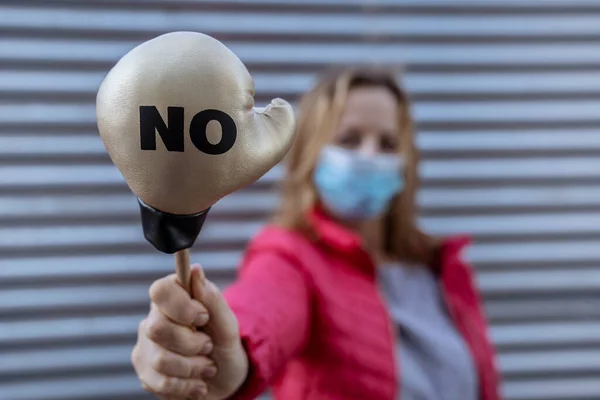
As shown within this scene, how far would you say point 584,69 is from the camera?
2.51m

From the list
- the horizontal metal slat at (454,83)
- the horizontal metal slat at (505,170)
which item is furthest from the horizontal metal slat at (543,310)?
the horizontal metal slat at (454,83)

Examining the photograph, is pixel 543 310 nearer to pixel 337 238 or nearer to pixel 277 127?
pixel 337 238

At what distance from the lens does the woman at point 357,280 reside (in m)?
1.46

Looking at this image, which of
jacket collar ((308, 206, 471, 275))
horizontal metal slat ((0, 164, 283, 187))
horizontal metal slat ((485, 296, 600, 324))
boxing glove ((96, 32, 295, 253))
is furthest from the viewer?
horizontal metal slat ((485, 296, 600, 324))

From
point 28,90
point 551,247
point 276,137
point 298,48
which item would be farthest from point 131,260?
point 551,247

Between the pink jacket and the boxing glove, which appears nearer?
the boxing glove

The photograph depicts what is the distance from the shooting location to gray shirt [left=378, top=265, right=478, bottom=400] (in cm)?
157

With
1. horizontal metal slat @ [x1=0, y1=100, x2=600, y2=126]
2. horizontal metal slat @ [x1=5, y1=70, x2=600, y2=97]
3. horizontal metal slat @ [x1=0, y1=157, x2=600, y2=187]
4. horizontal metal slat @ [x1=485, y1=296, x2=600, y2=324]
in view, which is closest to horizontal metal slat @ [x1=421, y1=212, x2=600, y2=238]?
horizontal metal slat @ [x1=0, y1=157, x2=600, y2=187]

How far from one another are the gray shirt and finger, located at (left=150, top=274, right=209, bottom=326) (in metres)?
0.88

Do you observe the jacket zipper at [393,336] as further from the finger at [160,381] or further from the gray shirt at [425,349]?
the finger at [160,381]

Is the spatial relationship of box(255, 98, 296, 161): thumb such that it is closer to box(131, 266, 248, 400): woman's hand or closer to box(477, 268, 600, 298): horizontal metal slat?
box(131, 266, 248, 400): woman's hand

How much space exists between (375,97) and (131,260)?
1209mm

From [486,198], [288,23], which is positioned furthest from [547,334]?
[288,23]

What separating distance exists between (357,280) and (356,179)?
32cm
